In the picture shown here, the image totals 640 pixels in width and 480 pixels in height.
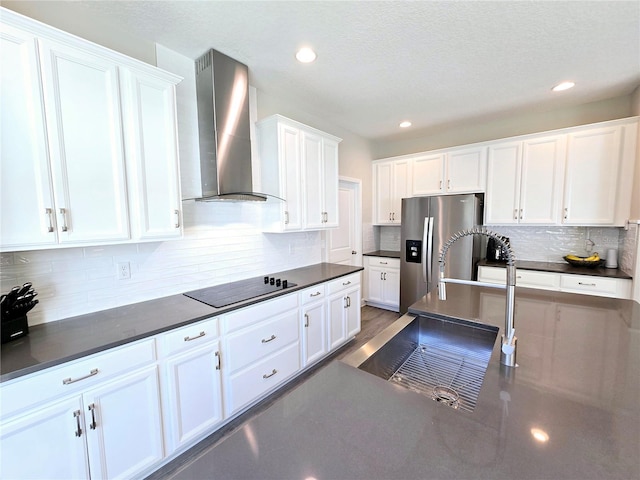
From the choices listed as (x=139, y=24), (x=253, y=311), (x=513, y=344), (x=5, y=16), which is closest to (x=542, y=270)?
(x=513, y=344)

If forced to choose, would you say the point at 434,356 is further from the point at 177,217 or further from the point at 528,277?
the point at 528,277

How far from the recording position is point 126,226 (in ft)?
5.36

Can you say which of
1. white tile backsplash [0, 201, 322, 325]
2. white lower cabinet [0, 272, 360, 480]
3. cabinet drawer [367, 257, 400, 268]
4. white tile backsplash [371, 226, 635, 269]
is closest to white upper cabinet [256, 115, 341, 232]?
white tile backsplash [0, 201, 322, 325]

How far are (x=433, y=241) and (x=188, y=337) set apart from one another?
9.86 ft

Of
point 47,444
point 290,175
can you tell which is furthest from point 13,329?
point 290,175

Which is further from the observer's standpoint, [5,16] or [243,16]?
[243,16]

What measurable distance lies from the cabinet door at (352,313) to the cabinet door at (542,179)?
2201 mm

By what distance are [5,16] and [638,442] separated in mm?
2724

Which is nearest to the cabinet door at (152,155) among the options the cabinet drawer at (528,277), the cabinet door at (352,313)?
the cabinet door at (352,313)

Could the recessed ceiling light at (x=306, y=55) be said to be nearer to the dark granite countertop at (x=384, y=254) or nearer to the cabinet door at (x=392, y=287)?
the dark granite countertop at (x=384, y=254)

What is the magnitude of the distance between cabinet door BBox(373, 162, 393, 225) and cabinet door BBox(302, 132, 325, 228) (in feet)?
5.49

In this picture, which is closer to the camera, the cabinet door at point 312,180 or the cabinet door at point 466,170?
the cabinet door at point 312,180

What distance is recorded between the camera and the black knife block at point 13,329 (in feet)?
4.29

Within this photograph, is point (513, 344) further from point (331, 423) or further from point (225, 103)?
point (225, 103)
